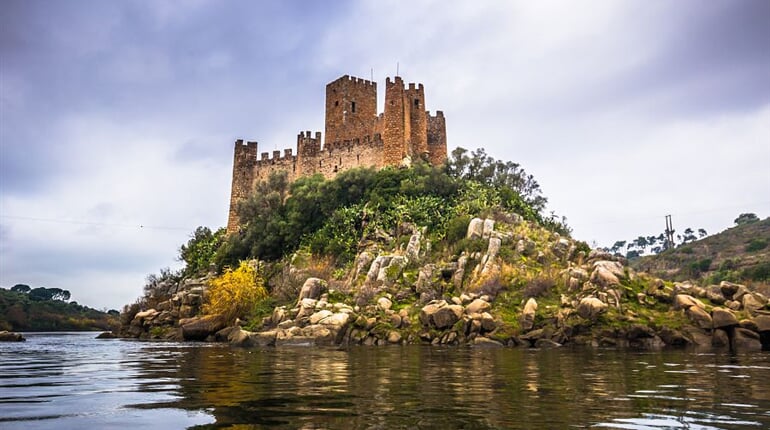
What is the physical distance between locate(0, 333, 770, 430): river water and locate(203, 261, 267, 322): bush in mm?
24516

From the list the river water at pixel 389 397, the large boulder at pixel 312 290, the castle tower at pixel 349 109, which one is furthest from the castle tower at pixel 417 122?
the river water at pixel 389 397

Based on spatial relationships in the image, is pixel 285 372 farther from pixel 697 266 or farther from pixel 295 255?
pixel 697 266

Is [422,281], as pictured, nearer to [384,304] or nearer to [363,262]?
[384,304]

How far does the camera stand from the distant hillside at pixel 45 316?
71375 mm

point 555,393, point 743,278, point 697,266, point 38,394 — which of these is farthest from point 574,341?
point 697,266

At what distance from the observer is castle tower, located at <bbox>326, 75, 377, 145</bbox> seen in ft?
189

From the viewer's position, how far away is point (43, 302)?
8738 centimetres

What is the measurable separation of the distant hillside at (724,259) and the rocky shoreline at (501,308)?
32322mm

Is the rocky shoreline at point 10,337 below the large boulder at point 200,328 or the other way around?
below

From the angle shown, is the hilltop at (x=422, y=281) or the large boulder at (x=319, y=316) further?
the large boulder at (x=319, y=316)

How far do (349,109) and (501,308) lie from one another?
32759 mm

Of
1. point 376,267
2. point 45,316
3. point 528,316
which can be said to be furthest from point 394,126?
point 45,316

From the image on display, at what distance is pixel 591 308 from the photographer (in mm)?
27172

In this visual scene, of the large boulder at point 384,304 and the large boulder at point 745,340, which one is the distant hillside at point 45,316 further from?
the large boulder at point 745,340
